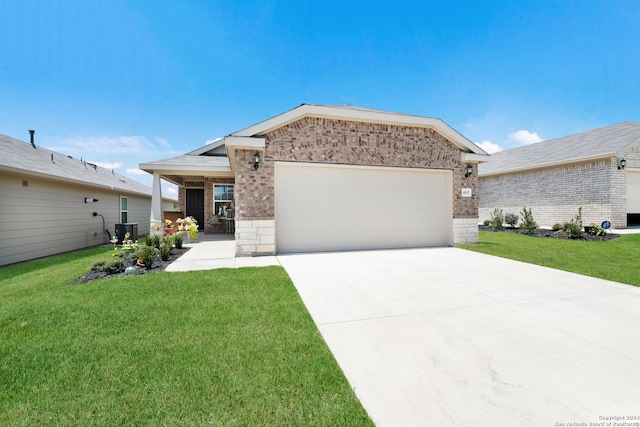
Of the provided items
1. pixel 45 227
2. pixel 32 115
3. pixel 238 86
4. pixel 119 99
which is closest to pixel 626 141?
pixel 238 86

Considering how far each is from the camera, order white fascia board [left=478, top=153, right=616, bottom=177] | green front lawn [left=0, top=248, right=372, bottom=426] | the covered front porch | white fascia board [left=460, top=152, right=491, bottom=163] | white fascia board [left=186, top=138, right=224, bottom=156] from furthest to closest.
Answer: white fascia board [left=186, top=138, right=224, bottom=156]
white fascia board [left=478, top=153, right=616, bottom=177]
the covered front porch
white fascia board [left=460, top=152, right=491, bottom=163]
green front lawn [left=0, top=248, right=372, bottom=426]

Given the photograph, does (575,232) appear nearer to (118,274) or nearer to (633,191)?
(633,191)

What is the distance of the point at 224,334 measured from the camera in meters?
2.89

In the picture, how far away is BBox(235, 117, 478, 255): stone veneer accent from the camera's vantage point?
7.35m

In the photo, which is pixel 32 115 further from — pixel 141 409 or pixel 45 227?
pixel 141 409

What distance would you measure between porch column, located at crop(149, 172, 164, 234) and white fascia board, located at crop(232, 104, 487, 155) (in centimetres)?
494

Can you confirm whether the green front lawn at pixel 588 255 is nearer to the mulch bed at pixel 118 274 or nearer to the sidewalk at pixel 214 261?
the sidewalk at pixel 214 261

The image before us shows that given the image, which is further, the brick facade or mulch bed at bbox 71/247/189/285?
the brick facade

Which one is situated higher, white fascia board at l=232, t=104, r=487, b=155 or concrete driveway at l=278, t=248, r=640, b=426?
white fascia board at l=232, t=104, r=487, b=155

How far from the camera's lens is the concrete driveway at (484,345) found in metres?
1.88

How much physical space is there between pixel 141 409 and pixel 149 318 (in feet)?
5.78

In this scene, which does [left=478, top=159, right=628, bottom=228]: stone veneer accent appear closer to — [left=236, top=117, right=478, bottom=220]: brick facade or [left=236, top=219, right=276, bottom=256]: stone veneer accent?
[left=236, top=117, right=478, bottom=220]: brick facade

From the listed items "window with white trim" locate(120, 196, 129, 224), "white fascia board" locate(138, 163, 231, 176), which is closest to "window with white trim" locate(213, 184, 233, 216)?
"white fascia board" locate(138, 163, 231, 176)

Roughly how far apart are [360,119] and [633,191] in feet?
50.0
